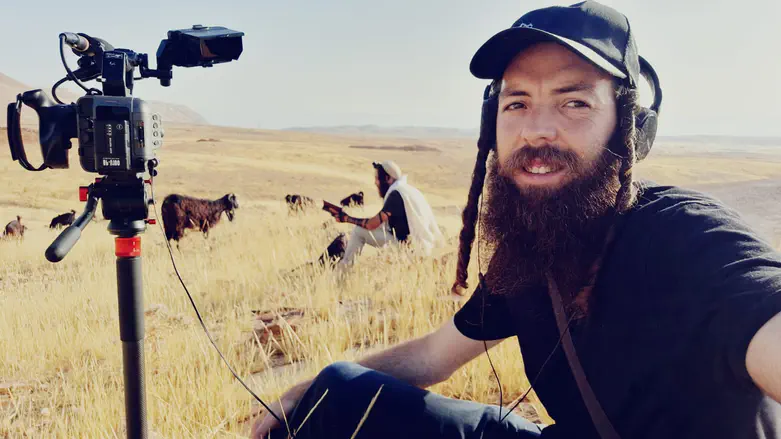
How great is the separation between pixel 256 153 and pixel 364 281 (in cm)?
4497

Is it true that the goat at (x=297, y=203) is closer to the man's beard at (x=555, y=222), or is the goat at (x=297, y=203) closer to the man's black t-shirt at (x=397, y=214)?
the man's black t-shirt at (x=397, y=214)

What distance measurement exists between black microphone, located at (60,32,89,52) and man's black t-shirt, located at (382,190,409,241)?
4800 mm

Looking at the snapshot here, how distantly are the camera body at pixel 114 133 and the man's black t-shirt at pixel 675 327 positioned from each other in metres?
1.26

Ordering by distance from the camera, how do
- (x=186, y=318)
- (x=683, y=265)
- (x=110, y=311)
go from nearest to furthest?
(x=683, y=265), (x=186, y=318), (x=110, y=311)

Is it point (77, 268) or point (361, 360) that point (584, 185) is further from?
point (77, 268)

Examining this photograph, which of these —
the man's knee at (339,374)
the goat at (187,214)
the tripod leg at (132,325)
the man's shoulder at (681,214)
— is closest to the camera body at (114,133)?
the tripod leg at (132,325)

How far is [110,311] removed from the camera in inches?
180

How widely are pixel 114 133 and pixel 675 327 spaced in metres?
1.53

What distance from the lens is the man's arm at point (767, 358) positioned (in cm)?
107

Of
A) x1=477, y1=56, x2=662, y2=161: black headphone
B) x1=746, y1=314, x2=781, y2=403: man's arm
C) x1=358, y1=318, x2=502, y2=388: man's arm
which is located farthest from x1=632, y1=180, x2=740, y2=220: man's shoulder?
x1=358, y1=318, x2=502, y2=388: man's arm

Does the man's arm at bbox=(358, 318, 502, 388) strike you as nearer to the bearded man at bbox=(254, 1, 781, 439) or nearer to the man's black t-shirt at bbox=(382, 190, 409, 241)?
the bearded man at bbox=(254, 1, 781, 439)

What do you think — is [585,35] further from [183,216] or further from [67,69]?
[183,216]

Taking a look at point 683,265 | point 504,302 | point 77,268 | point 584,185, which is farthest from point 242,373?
point 77,268

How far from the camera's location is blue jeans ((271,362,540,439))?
1924mm
